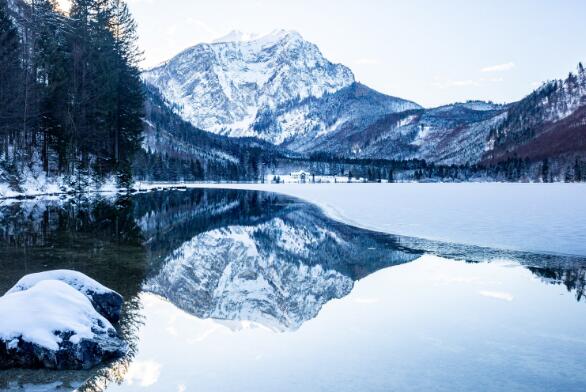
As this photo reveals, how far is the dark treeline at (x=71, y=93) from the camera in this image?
151 feet

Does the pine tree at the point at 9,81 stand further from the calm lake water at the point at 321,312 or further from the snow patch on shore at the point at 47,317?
the snow patch on shore at the point at 47,317

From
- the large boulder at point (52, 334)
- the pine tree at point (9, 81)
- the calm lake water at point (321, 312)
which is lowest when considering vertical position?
the calm lake water at point (321, 312)

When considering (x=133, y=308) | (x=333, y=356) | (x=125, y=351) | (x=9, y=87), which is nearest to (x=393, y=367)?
(x=333, y=356)

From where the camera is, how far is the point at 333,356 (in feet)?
29.6

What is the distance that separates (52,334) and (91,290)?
7.95 ft

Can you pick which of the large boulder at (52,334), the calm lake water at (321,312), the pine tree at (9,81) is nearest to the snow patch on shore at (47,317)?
the large boulder at (52,334)

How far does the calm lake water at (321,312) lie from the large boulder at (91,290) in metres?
0.54

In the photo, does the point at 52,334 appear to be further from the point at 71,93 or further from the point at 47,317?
the point at 71,93

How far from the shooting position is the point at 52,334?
8.18m

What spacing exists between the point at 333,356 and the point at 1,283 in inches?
374

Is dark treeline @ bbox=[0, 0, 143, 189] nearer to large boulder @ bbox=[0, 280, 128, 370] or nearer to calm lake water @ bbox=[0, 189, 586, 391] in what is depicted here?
calm lake water @ bbox=[0, 189, 586, 391]

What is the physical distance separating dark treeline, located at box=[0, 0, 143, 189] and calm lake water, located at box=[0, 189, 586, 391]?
2699 centimetres

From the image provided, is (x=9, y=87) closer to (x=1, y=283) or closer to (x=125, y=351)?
(x=1, y=283)

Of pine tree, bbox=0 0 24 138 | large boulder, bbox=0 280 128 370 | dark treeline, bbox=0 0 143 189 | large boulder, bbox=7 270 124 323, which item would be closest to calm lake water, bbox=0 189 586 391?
large boulder, bbox=0 280 128 370
